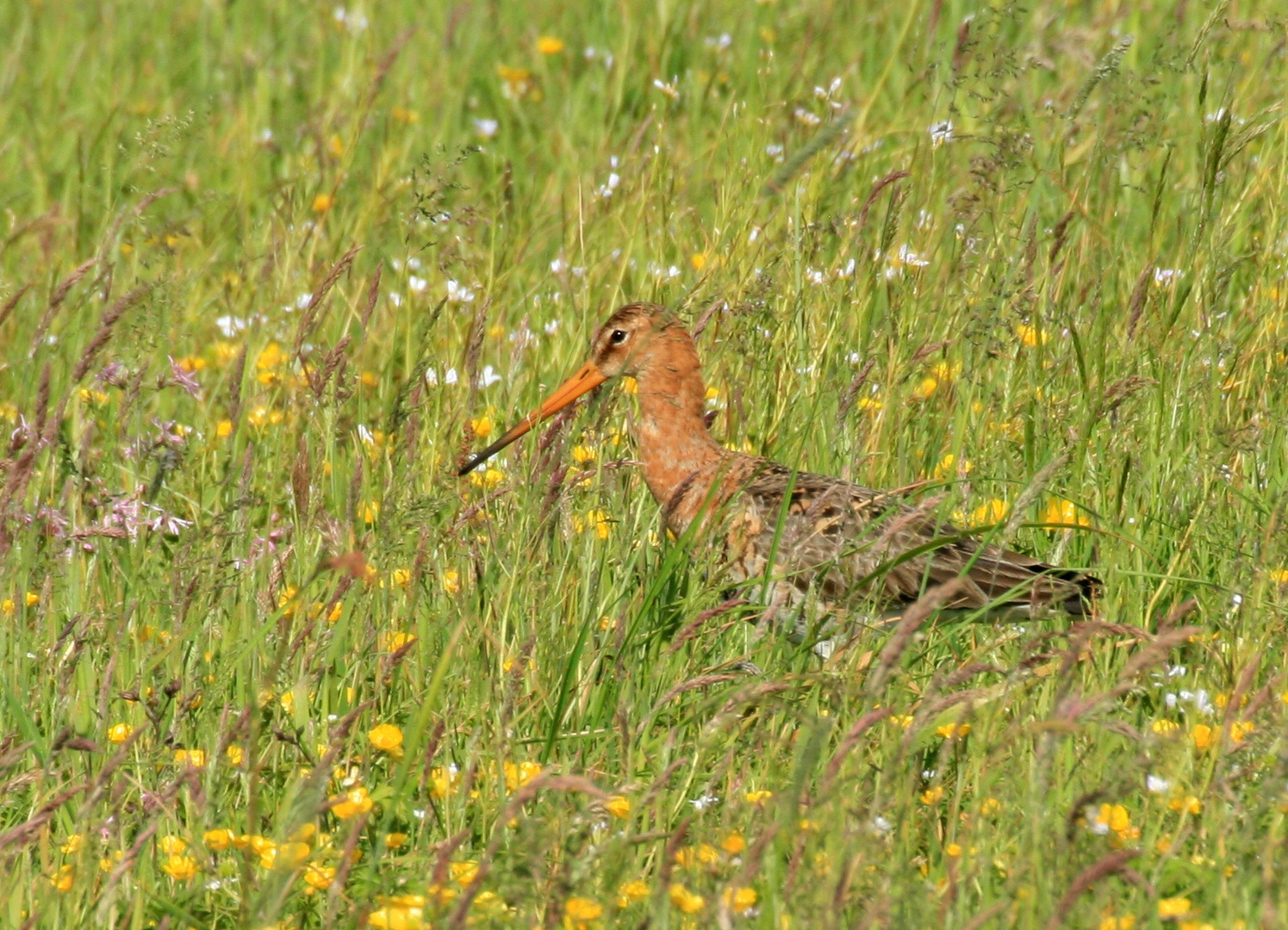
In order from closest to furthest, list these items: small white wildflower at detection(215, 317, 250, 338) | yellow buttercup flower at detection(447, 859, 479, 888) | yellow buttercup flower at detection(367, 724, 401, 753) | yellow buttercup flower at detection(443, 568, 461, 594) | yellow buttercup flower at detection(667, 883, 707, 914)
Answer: yellow buttercup flower at detection(667, 883, 707, 914)
yellow buttercup flower at detection(447, 859, 479, 888)
yellow buttercup flower at detection(367, 724, 401, 753)
yellow buttercup flower at detection(443, 568, 461, 594)
small white wildflower at detection(215, 317, 250, 338)

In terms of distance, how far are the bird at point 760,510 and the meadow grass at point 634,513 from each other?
0.42 ft

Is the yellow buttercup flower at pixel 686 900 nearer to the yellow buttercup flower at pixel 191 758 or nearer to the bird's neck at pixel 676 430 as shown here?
the yellow buttercup flower at pixel 191 758

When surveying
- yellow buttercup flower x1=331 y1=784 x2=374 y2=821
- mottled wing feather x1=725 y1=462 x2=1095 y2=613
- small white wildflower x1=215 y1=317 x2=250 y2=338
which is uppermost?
small white wildflower x1=215 y1=317 x2=250 y2=338

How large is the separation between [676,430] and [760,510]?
45cm

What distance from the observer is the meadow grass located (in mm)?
2717

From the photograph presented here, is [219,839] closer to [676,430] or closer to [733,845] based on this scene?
[733,845]

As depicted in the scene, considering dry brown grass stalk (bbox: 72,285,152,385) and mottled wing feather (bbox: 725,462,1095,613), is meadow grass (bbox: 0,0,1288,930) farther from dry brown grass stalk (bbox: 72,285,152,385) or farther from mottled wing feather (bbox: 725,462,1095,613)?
mottled wing feather (bbox: 725,462,1095,613)

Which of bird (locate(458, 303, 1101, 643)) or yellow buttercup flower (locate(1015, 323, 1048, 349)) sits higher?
yellow buttercup flower (locate(1015, 323, 1048, 349))

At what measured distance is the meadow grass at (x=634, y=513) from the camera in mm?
2717

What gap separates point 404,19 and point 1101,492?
5.63 m

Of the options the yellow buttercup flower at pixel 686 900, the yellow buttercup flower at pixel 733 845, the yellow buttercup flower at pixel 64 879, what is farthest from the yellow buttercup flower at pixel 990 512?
the yellow buttercup flower at pixel 64 879

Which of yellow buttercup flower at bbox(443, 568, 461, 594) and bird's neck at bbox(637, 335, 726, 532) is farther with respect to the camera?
bird's neck at bbox(637, 335, 726, 532)

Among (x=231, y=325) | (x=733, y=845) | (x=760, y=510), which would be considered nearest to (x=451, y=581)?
(x=760, y=510)

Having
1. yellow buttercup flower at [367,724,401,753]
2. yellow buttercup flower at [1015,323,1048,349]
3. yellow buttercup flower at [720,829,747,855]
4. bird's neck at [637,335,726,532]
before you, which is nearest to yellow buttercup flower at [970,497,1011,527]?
yellow buttercup flower at [1015,323,1048,349]
